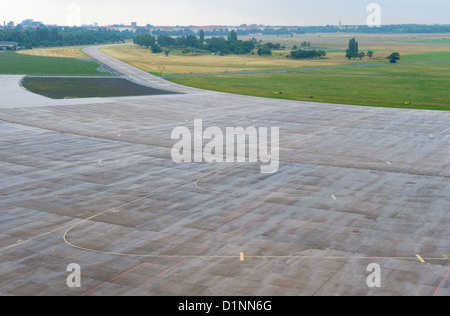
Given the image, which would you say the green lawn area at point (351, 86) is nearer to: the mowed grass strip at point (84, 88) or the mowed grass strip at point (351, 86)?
the mowed grass strip at point (351, 86)

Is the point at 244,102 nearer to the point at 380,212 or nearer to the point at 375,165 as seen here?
the point at 375,165

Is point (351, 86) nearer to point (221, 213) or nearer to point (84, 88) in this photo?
point (84, 88)

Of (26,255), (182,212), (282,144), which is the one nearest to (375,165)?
(282,144)

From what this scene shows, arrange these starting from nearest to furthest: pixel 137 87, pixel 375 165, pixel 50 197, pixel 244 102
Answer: pixel 50 197, pixel 375 165, pixel 244 102, pixel 137 87

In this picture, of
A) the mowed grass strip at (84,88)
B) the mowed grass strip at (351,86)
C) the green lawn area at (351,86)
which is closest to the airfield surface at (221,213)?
the mowed grass strip at (351,86)

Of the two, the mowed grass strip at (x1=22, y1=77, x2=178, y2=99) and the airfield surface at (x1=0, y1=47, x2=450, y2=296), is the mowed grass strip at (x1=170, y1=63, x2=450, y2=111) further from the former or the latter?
the airfield surface at (x1=0, y1=47, x2=450, y2=296)

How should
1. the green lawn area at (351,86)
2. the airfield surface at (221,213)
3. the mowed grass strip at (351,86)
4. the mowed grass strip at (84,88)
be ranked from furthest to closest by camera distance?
the mowed grass strip at (84,88) → the green lawn area at (351,86) → the mowed grass strip at (351,86) → the airfield surface at (221,213)

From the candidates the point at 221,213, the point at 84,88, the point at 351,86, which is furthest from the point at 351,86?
the point at 221,213

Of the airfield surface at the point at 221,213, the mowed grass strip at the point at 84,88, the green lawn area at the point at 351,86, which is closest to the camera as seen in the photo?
the airfield surface at the point at 221,213
